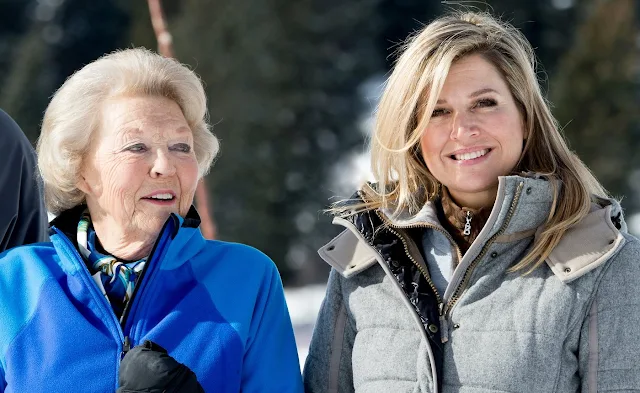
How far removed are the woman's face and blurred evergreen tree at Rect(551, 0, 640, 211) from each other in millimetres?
13635

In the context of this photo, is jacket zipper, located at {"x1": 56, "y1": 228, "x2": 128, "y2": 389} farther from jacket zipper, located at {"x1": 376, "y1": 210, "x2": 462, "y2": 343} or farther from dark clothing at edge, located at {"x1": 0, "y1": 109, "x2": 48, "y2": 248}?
jacket zipper, located at {"x1": 376, "y1": 210, "x2": 462, "y2": 343}

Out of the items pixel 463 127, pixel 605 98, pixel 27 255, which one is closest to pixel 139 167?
pixel 27 255

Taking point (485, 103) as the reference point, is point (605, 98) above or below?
above

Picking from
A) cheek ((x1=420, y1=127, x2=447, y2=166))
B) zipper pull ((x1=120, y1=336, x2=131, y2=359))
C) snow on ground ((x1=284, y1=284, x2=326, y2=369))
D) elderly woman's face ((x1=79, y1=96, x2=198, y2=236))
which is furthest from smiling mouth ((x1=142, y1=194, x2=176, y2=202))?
snow on ground ((x1=284, y1=284, x2=326, y2=369))

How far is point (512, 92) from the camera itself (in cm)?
248

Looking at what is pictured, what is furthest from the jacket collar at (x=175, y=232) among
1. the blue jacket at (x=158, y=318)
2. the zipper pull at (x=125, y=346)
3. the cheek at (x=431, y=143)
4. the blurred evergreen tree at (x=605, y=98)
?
the blurred evergreen tree at (x=605, y=98)

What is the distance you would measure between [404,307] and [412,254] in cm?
15

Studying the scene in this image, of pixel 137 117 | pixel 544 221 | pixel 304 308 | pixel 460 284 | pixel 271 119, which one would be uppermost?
pixel 271 119

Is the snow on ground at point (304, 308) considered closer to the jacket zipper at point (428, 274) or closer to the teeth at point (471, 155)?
the jacket zipper at point (428, 274)

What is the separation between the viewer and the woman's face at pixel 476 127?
7.98 ft

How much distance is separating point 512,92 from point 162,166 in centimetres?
95

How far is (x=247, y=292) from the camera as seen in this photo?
8.19ft

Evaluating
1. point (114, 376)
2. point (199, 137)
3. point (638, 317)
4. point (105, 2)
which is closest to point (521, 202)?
point (638, 317)

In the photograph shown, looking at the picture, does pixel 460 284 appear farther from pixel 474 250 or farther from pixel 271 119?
pixel 271 119
